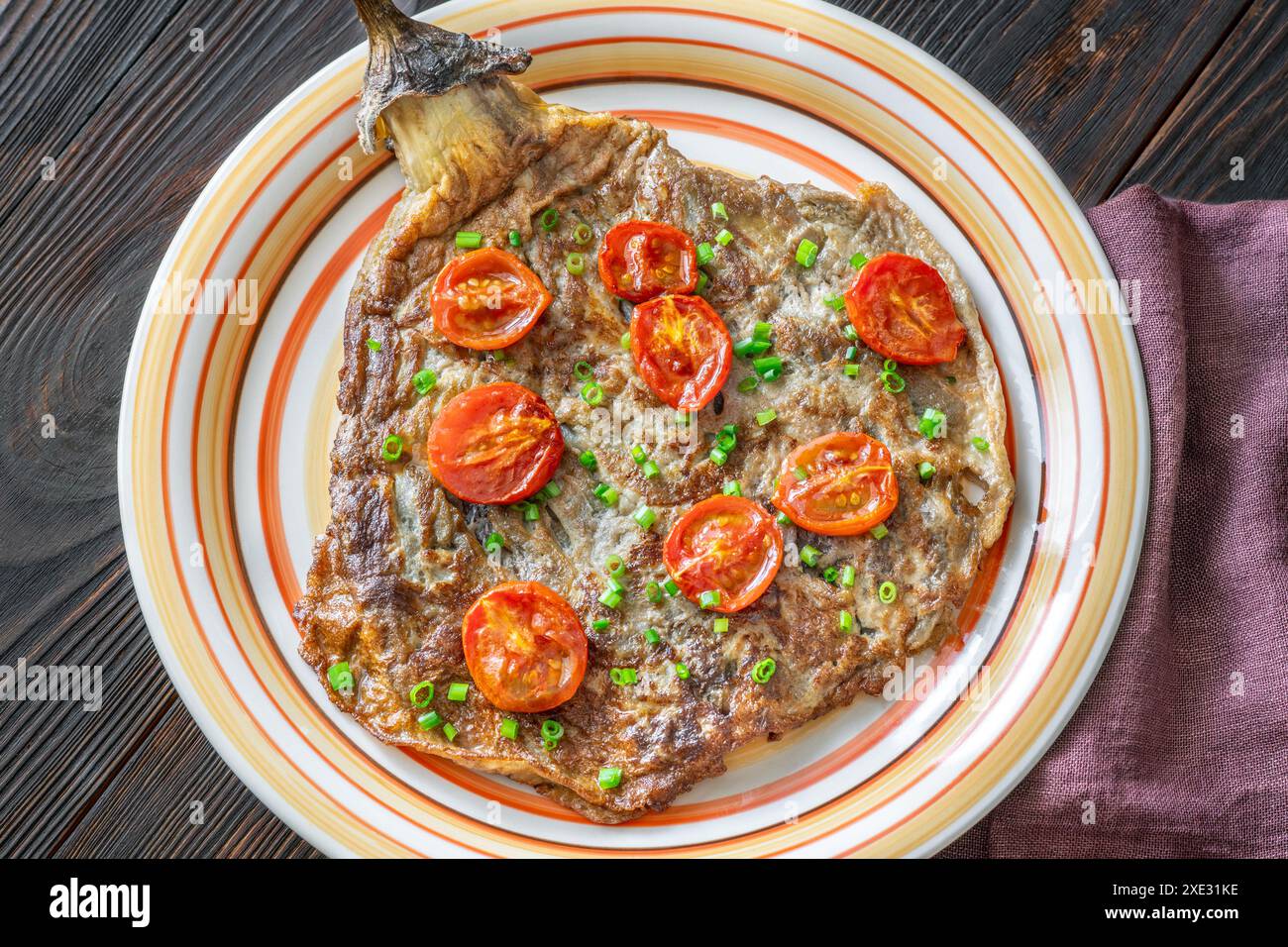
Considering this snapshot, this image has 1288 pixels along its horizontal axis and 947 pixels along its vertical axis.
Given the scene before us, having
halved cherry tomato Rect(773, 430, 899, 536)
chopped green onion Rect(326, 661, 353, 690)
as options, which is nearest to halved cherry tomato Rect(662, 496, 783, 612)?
halved cherry tomato Rect(773, 430, 899, 536)

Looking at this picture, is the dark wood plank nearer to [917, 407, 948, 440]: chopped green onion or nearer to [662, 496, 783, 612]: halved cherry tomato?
[917, 407, 948, 440]: chopped green onion

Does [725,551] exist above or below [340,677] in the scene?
above

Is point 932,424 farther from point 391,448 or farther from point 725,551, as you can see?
point 391,448

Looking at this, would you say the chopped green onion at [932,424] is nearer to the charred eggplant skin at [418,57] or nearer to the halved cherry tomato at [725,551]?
the halved cherry tomato at [725,551]

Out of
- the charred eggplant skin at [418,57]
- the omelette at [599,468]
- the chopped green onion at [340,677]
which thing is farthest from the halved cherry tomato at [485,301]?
the chopped green onion at [340,677]

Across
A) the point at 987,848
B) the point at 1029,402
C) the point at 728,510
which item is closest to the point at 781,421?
the point at 728,510

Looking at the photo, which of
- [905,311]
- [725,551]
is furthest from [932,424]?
[725,551]

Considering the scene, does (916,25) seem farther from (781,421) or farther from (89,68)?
(89,68)
